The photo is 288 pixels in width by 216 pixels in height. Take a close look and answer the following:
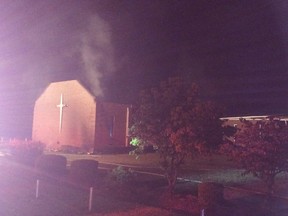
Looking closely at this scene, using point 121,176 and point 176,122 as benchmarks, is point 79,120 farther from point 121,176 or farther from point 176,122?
point 176,122

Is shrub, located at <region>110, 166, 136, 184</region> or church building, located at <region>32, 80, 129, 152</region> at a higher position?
church building, located at <region>32, 80, 129, 152</region>

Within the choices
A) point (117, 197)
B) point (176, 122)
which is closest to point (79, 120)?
point (117, 197)

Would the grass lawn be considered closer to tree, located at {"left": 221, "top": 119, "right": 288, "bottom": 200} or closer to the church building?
tree, located at {"left": 221, "top": 119, "right": 288, "bottom": 200}

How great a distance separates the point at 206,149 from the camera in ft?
39.2

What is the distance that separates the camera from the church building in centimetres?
3103

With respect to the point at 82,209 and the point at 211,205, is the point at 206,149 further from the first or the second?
the point at 82,209

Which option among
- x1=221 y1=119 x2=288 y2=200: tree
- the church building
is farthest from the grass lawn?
the church building

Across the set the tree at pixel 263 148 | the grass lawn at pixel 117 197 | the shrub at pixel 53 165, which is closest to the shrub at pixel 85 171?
the grass lawn at pixel 117 197

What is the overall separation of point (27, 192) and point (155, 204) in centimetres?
470

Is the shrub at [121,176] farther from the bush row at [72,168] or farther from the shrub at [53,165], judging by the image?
the shrub at [53,165]

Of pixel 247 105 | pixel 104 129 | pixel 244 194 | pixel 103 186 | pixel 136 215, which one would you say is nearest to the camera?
pixel 136 215

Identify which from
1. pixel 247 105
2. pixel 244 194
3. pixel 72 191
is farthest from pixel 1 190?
pixel 247 105

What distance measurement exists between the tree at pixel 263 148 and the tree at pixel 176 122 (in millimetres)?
1231

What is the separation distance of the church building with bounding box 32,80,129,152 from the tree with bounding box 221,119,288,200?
2083cm
